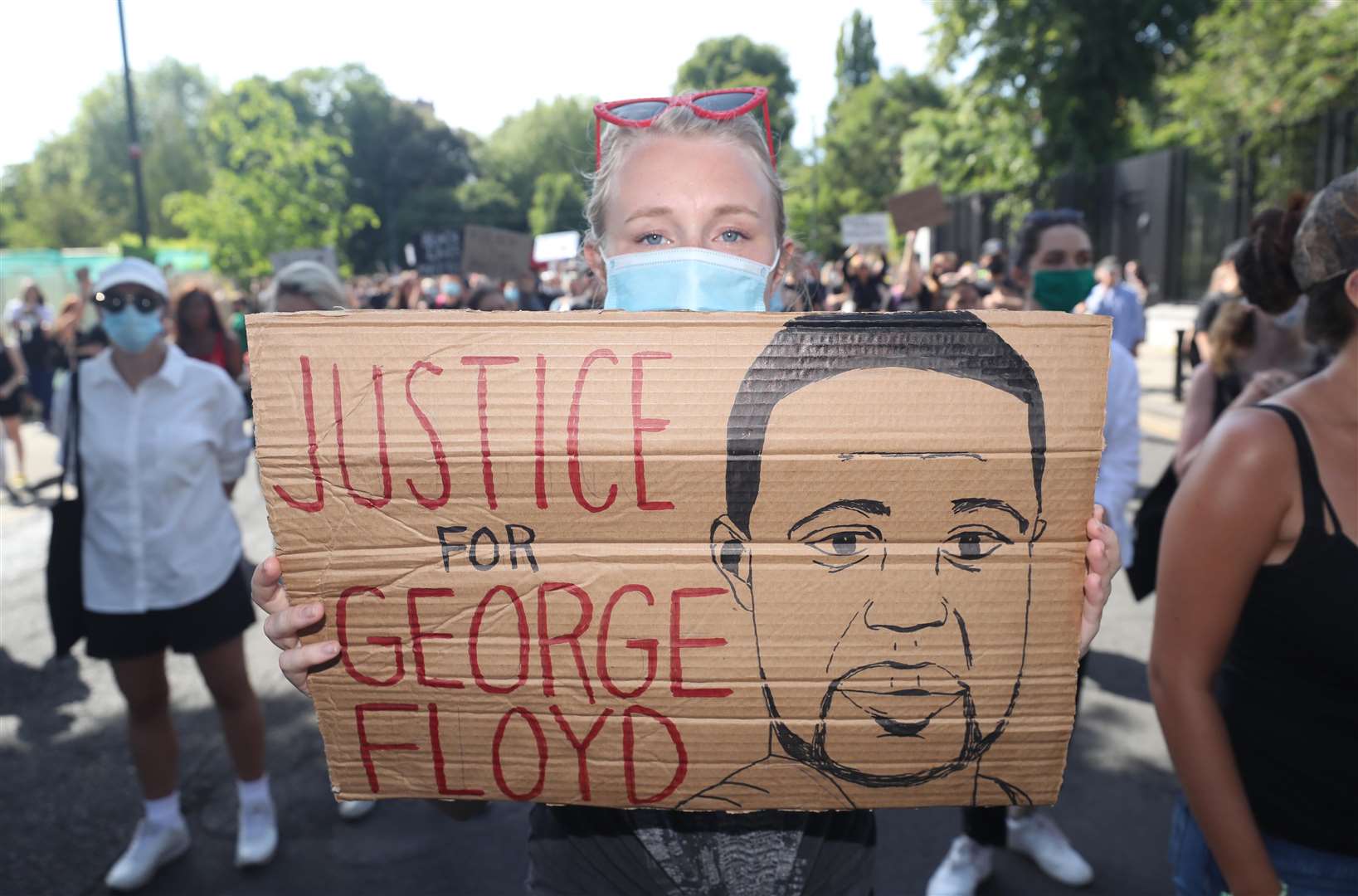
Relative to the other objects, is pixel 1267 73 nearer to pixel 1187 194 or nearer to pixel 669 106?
pixel 1187 194

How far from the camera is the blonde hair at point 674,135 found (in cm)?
162

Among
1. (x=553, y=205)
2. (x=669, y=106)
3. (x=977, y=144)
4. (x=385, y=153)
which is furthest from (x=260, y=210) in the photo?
(x=553, y=205)

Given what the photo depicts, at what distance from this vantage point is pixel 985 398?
3.78 ft

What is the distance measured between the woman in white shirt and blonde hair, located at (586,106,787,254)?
2414 mm

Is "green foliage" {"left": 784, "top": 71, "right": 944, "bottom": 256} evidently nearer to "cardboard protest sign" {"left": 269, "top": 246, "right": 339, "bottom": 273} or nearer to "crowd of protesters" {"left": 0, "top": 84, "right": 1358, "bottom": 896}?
"cardboard protest sign" {"left": 269, "top": 246, "right": 339, "bottom": 273}

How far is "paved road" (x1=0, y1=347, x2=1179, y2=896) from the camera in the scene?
3389 millimetres

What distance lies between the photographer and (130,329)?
3.49 metres

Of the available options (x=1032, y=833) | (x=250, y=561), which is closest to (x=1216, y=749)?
(x=1032, y=833)

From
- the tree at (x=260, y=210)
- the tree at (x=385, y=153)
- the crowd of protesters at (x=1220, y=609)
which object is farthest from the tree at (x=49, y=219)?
the crowd of protesters at (x=1220, y=609)

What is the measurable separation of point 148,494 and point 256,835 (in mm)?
1296

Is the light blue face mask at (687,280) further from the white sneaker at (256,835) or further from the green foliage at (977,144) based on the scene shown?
the green foliage at (977,144)

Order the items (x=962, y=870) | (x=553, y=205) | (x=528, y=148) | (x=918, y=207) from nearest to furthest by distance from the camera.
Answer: (x=962, y=870) < (x=918, y=207) < (x=553, y=205) < (x=528, y=148)

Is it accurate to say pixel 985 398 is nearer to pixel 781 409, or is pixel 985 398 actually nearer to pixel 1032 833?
pixel 781 409

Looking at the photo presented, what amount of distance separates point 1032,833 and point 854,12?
85.3 metres
